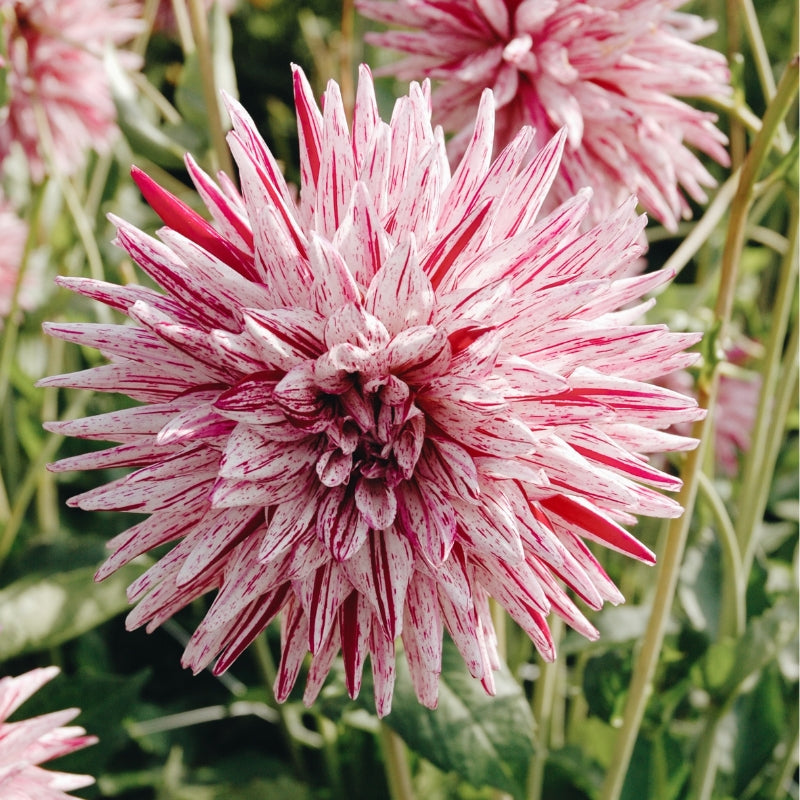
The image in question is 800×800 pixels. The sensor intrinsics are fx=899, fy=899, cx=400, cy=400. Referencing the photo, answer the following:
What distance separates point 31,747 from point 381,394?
0.81 ft

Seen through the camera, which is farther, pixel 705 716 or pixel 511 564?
pixel 705 716

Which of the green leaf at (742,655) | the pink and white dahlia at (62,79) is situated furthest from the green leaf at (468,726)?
the pink and white dahlia at (62,79)

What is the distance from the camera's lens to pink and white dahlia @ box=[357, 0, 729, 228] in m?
0.53

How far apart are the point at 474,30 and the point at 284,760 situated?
0.65 meters

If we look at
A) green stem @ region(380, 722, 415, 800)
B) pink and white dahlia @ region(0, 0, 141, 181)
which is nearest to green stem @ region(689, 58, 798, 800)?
green stem @ region(380, 722, 415, 800)

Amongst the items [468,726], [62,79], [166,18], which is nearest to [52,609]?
[468,726]

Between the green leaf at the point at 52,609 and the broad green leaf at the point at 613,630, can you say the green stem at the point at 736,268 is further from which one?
the green leaf at the point at 52,609

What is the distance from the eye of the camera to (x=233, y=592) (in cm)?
37

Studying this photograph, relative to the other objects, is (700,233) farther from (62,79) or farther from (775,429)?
(62,79)

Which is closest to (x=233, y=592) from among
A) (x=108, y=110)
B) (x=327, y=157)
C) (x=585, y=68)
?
(x=327, y=157)

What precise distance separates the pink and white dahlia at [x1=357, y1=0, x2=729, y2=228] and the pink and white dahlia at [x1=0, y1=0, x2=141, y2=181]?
0.36m

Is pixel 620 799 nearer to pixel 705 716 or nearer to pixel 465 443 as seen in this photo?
pixel 705 716

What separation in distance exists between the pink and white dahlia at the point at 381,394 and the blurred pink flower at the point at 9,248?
2.24 feet

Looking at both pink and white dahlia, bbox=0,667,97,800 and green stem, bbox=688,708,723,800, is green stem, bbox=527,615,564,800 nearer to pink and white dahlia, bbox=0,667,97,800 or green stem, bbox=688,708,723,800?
green stem, bbox=688,708,723,800
